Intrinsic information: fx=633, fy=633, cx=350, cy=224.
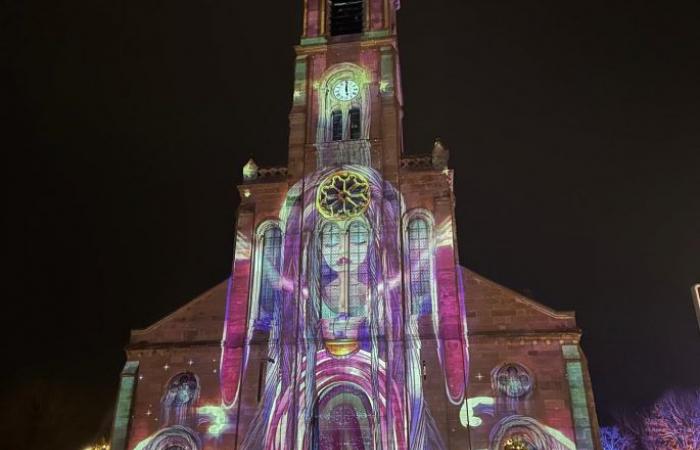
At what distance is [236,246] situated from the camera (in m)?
28.1

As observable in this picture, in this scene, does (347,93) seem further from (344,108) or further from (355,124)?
(355,124)

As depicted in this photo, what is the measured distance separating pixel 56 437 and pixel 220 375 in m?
17.1

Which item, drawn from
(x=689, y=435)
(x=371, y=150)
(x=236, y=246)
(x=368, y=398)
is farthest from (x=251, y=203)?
(x=689, y=435)

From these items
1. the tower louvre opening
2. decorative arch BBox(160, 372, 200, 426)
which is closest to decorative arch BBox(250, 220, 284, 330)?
decorative arch BBox(160, 372, 200, 426)

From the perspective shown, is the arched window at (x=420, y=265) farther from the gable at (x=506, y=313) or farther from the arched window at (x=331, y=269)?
the arched window at (x=331, y=269)

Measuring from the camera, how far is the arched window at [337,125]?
30.6 m

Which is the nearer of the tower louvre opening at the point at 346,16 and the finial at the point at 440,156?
the finial at the point at 440,156

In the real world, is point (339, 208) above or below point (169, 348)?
above

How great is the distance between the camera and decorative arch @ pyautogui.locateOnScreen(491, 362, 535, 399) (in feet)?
78.2

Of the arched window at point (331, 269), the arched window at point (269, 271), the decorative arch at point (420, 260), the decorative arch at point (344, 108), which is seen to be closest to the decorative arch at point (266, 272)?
the arched window at point (269, 271)

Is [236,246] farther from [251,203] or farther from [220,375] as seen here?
[220,375]

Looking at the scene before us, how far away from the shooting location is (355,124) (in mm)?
30844

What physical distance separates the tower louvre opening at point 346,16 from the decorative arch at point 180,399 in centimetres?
1894

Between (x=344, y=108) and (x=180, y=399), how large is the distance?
1536cm
